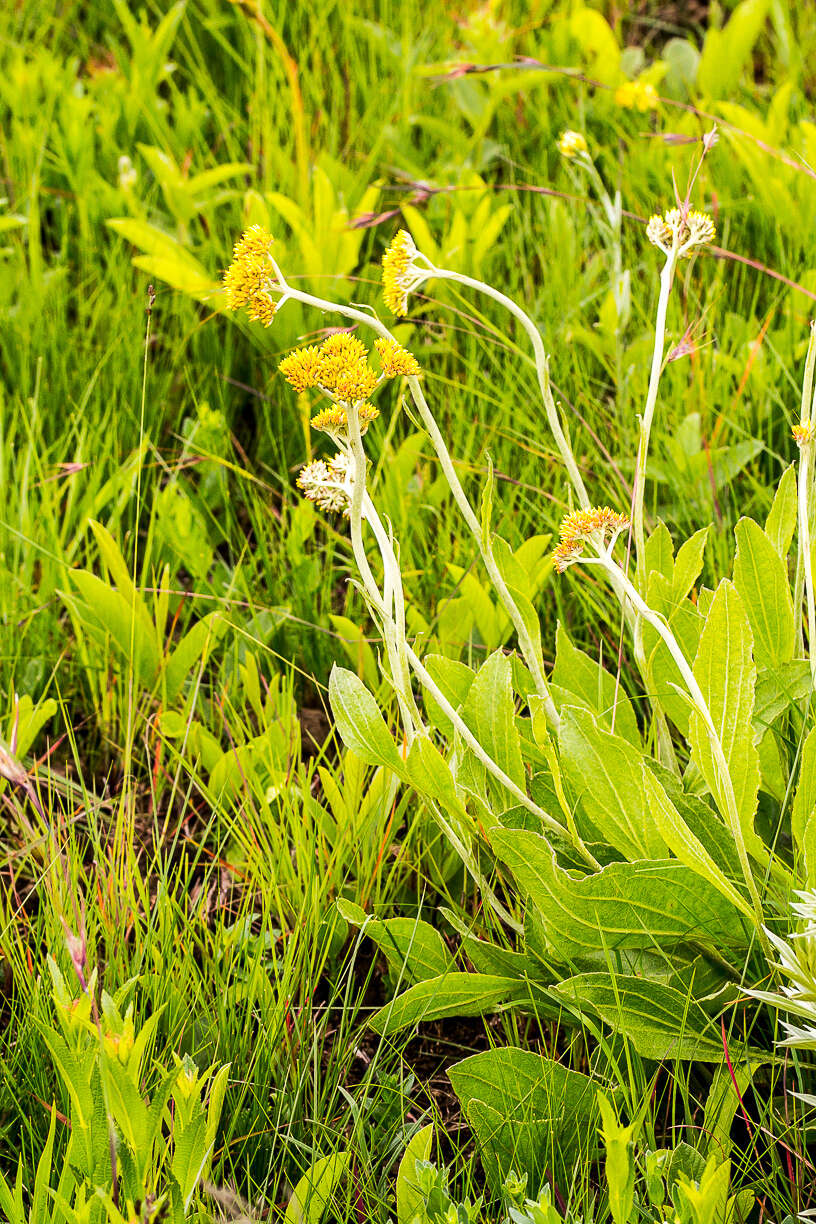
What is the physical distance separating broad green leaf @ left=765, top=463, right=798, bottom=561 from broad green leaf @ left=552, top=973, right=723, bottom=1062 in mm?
617

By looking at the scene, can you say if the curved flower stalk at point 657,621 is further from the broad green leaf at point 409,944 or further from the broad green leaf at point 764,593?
the broad green leaf at point 409,944

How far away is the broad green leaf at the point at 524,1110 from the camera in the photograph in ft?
4.10

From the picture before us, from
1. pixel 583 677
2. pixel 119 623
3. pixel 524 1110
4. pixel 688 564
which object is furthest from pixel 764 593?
pixel 119 623

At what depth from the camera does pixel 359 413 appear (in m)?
1.29

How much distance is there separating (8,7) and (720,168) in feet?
7.64

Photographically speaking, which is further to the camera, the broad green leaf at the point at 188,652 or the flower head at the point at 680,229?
the broad green leaf at the point at 188,652

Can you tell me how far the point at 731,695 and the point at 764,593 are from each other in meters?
0.29

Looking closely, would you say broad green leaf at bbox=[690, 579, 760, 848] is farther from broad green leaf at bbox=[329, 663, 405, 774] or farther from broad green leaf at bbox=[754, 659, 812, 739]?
broad green leaf at bbox=[329, 663, 405, 774]

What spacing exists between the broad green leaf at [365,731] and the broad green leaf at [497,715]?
116 millimetres

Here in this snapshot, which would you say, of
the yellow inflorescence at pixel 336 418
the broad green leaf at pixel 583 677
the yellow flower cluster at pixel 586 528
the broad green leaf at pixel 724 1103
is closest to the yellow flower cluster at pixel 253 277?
the yellow inflorescence at pixel 336 418

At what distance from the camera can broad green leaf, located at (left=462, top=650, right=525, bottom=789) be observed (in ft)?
4.56

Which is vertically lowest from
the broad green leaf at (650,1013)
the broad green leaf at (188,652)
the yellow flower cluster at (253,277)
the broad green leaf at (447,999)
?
the broad green leaf at (447,999)

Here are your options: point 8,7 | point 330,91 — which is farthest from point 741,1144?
point 8,7

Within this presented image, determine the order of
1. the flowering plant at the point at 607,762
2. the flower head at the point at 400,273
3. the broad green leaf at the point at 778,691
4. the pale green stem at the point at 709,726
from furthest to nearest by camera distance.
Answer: the broad green leaf at the point at 778,691
the flower head at the point at 400,273
the flowering plant at the point at 607,762
the pale green stem at the point at 709,726
